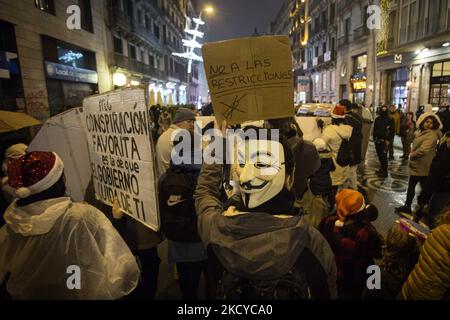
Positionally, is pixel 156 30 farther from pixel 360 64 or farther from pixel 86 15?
pixel 360 64

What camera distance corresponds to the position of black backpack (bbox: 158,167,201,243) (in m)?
2.53

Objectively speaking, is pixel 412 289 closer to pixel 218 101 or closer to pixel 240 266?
pixel 240 266

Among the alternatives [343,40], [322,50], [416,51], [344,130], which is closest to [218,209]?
[344,130]

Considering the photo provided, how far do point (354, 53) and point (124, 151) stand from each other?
30.1 meters

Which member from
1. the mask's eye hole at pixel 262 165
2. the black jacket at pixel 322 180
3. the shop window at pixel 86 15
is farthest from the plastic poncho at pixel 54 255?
the shop window at pixel 86 15

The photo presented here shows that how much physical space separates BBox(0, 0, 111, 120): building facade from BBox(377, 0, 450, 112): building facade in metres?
17.2

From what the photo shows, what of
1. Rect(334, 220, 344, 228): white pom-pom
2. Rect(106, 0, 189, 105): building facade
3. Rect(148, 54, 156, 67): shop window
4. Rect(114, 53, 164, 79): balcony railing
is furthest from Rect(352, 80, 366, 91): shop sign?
Rect(334, 220, 344, 228): white pom-pom

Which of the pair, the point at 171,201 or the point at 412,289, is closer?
the point at 412,289

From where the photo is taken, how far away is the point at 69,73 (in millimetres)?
13469

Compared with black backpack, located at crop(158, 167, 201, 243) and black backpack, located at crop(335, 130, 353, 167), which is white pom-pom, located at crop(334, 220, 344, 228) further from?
black backpack, located at crop(335, 130, 353, 167)

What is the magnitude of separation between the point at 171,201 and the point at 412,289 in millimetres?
1746

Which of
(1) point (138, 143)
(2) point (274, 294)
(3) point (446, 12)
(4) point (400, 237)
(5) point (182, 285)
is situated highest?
→ (3) point (446, 12)
